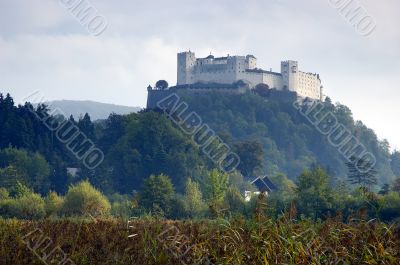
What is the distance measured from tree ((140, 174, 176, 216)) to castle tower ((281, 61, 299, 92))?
97256 millimetres

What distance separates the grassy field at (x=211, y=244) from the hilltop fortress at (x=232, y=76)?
13034 cm

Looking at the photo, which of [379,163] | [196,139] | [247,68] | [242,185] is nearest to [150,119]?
[196,139]

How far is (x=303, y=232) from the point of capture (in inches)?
365

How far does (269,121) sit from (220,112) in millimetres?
10713

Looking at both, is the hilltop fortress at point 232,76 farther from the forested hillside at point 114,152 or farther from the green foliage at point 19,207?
the green foliage at point 19,207

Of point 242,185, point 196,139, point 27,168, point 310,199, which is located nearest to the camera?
point 310,199

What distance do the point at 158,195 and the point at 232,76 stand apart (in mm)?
97857

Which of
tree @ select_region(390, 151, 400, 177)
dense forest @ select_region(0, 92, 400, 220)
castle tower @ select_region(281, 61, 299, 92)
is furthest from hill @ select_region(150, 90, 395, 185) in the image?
tree @ select_region(390, 151, 400, 177)

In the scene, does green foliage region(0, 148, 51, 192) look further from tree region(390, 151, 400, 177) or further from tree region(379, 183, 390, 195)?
tree region(390, 151, 400, 177)

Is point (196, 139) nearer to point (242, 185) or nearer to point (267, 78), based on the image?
point (242, 185)

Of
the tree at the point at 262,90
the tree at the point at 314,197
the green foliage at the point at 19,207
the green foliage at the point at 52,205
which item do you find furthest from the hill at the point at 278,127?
the green foliage at the point at 19,207

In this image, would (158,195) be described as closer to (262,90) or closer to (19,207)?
(19,207)

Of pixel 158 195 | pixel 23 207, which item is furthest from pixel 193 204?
pixel 23 207

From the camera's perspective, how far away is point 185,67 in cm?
14425
